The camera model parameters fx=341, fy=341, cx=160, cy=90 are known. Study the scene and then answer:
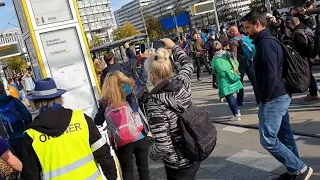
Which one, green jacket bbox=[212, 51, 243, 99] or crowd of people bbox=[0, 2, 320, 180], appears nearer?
crowd of people bbox=[0, 2, 320, 180]

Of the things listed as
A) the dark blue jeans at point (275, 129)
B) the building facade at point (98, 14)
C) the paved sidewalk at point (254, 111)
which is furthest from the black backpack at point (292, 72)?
the building facade at point (98, 14)

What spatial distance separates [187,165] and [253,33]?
61.4 inches

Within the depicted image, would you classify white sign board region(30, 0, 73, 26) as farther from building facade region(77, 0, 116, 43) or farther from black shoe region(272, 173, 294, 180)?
building facade region(77, 0, 116, 43)

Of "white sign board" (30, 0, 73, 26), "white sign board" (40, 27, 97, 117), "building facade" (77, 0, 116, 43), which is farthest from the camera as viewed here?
"building facade" (77, 0, 116, 43)

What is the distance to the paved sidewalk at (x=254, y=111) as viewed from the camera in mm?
5305

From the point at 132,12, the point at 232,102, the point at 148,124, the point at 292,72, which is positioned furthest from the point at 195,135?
the point at 132,12

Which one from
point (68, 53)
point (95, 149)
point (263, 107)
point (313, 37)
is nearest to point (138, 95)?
point (68, 53)

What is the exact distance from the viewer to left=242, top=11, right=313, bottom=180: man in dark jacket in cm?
330

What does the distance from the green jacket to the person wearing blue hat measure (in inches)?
165

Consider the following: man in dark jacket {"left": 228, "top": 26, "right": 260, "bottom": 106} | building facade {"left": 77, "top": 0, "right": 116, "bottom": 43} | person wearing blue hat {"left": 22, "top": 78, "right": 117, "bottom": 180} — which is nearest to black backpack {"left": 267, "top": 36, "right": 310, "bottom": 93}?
person wearing blue hat {"left": 22, "top": 78, "right": 117, "bottom": 180}

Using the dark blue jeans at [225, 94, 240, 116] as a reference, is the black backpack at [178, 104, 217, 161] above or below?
above

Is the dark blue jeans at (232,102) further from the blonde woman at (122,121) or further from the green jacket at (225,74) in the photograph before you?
the blonde woman at (122,121)

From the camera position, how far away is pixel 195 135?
8.60 ft

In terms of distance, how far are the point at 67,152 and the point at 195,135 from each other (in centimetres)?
96
